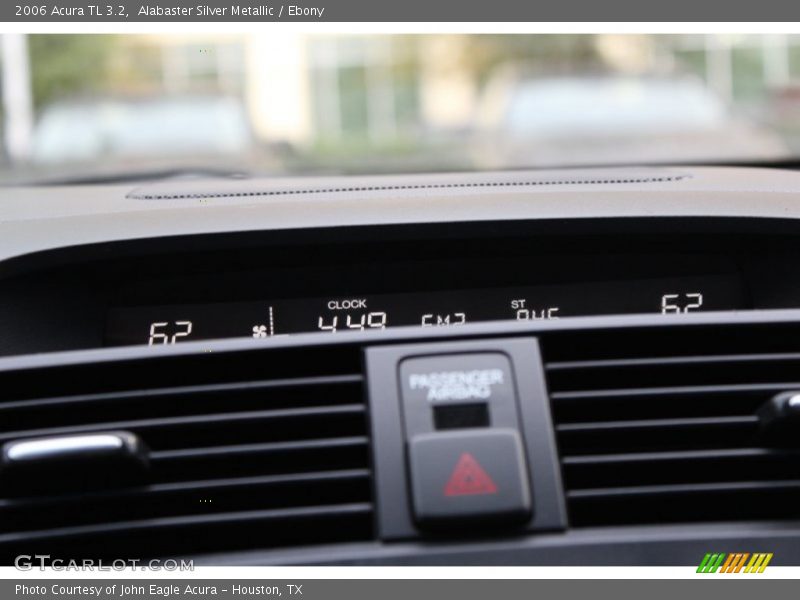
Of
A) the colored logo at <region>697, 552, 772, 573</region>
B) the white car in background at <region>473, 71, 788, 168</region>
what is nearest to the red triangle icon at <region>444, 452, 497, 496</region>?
the colored logo at <region>697, 552, 772, 573</region>

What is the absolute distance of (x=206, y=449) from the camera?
236cm

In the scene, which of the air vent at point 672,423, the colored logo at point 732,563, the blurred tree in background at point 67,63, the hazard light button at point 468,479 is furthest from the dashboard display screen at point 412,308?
the blurred tree in background at point 67,63

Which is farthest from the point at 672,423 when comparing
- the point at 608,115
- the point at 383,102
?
the point at 383,102

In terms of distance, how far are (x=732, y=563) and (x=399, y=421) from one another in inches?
28.7

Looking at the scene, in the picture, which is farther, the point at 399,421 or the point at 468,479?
the point at 399,421

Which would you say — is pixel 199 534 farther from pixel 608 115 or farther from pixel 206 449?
pixel 608 115

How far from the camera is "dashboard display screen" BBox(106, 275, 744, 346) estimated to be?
9.87 feet

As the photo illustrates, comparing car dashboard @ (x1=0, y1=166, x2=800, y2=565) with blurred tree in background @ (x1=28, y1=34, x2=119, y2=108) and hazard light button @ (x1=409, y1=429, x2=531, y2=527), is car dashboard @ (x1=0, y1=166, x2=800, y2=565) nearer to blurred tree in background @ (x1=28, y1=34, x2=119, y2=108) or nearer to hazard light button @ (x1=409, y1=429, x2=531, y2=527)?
hazard light button @ (x1=409, y1=429, x2=531, y2=527)

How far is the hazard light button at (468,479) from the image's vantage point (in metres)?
2.19

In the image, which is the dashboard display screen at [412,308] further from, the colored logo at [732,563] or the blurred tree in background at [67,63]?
the blurred tree in background at [67,63]

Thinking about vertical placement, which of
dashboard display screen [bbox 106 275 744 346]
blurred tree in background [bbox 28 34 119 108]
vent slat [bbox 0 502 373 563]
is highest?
blurred tree in background [bbox 28 34 119 108]

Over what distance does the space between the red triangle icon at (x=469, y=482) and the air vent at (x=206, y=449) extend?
187mm

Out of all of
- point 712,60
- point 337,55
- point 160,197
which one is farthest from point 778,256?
point 337,55

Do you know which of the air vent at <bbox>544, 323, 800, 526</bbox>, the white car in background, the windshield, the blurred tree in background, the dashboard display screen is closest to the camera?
the air vent at <bbox>544, 323, 800, 526</bbox>
